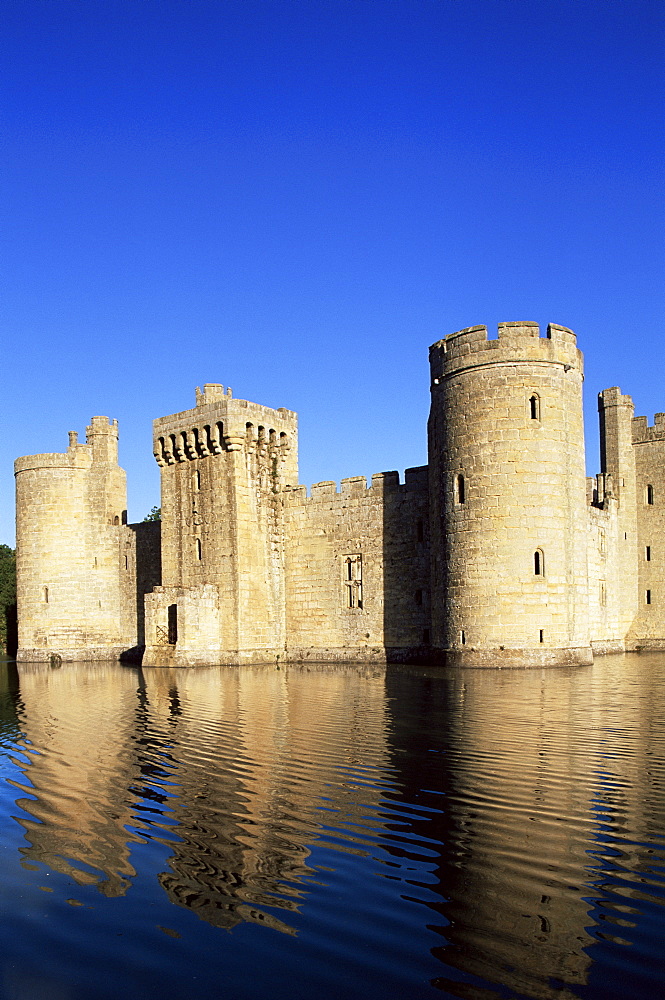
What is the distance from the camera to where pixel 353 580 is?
30375 mm

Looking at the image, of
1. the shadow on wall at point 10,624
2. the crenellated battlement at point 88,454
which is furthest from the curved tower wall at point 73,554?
the shadow on wall at point 10,624

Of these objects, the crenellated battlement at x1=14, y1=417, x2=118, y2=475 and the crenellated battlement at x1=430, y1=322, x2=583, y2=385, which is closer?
the crenellated battlement at x1=430, y1=322, x2=583, y2=385

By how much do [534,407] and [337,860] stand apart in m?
19.3

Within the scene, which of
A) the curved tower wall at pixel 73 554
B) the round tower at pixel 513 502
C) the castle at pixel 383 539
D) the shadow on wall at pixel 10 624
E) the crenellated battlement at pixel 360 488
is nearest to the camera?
the round tower at pixel 513 502

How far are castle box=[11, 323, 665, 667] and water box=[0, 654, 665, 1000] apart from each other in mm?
11287

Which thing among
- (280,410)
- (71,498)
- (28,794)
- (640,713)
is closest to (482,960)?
(28,794)

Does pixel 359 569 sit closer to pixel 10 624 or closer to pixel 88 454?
pixel 88 454

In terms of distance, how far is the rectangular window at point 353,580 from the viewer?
99.0 feet

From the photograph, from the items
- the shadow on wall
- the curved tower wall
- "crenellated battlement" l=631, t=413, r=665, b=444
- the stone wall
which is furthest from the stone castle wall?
the shadow on wall

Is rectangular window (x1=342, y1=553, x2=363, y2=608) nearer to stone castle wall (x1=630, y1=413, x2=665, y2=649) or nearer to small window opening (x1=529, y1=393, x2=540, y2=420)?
small window opening (x1=529, y1=393, x2=540, y2=420)

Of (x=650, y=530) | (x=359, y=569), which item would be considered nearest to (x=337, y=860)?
(x=359, y=569)

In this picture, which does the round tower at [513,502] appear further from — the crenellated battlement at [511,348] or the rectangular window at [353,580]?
the rectangular window at [353,580]

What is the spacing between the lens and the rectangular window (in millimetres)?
30172

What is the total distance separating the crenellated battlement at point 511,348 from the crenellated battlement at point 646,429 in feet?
27.5
